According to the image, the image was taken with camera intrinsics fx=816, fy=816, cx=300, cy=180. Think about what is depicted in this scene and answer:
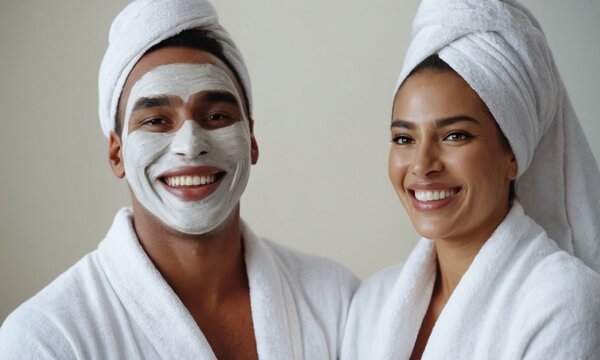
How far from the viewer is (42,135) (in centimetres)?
297

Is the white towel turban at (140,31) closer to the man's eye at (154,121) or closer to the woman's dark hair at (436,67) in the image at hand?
the man's eye at (154,121)

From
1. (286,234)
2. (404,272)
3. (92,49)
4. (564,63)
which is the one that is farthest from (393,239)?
(92,49)

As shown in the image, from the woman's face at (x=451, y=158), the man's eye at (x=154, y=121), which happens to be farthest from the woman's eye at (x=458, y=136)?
the man's eye at (x=154, y=121)

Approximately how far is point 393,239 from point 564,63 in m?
0.89

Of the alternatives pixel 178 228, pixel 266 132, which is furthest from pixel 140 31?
pixel 266 132

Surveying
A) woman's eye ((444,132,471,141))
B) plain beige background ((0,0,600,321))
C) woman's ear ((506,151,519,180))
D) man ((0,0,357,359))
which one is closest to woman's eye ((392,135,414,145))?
woman's eye ((444,132,471,141))

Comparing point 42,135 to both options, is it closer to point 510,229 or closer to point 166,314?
point 166,314

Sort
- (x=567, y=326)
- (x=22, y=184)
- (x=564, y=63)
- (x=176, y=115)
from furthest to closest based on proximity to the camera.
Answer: (x=22, y=184) < (x=564, y=63) < (x=176, y=115) < (x=567, y=326)

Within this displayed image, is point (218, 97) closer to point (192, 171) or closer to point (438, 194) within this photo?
point (192, 171)

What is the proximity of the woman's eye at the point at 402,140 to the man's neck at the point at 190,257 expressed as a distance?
0.45m

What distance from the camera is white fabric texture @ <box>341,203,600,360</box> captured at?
5.37ft

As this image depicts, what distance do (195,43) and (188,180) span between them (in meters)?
0.35

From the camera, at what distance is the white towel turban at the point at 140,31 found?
196cm

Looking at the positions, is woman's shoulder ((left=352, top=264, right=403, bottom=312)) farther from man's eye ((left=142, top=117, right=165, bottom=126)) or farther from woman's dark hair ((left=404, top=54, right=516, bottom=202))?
man's eye ((left=142, top=117, right=165, bottom=126))
